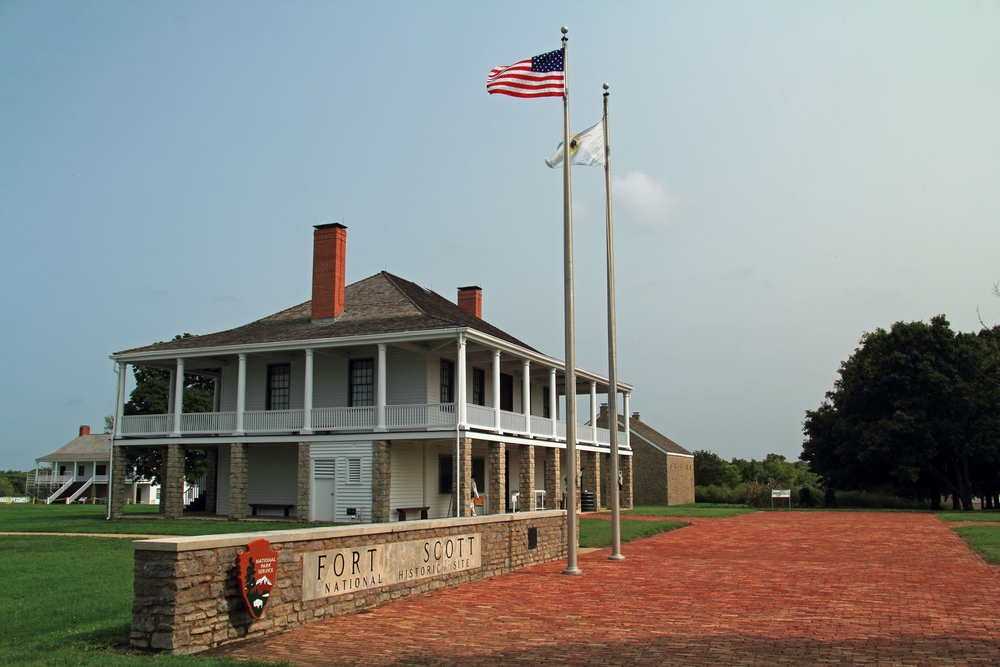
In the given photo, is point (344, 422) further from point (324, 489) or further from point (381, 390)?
point (324, 489)

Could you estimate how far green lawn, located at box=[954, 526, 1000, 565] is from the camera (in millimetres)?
16234

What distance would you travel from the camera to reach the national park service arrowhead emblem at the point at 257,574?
823 centimetres

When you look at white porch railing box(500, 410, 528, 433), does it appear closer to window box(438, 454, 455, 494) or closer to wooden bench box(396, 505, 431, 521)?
window box(438, 454, 455, 494)

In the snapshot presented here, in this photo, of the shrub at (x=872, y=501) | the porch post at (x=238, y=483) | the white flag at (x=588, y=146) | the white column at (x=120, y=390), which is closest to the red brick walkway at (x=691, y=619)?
the white flag at (x=588, y=146)

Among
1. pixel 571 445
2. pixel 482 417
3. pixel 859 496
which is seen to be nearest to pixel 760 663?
pixel 571 445

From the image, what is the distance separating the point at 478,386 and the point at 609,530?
32.1 ft

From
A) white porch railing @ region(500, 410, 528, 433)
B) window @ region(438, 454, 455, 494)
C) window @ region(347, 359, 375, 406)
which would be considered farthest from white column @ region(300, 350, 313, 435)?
white porch railing @ region(500, 410, 528, 433)

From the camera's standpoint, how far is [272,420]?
27.9 meters

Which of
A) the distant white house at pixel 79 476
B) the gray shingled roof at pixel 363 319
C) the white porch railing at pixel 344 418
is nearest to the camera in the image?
the white porch railing at pixel 344 418

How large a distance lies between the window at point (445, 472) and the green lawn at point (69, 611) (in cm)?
1507

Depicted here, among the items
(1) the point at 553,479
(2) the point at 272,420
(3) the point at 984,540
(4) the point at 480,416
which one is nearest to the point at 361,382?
(2) the point at 272,420

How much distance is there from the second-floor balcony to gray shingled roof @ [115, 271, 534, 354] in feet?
7.93

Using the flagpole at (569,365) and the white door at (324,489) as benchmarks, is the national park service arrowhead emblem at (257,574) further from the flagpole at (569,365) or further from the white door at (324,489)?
the white door at (324,489)

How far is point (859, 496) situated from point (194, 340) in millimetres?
33519
